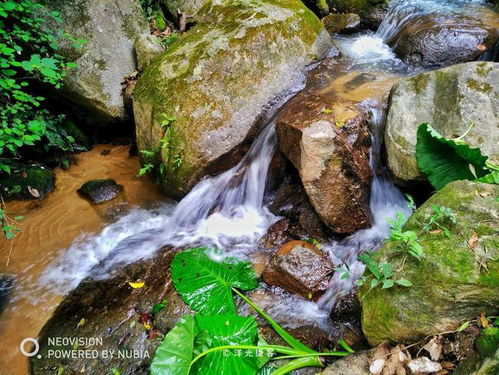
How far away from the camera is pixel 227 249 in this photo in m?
3.99

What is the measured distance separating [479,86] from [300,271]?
2.63 meters

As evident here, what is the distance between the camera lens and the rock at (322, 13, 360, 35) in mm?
7383

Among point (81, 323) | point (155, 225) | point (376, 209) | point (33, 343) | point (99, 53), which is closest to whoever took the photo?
point (33, 343)

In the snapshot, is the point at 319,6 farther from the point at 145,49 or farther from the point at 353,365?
the point at 353,365

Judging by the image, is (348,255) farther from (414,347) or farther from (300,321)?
(414,347)

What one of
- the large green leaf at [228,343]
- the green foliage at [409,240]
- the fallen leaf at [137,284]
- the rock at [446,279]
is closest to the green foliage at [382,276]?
the rock at [446,279]

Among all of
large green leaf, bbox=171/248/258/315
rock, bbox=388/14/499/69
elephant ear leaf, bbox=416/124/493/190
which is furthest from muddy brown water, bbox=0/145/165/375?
rock, bbox=388/14/499/69

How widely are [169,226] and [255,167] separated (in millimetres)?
1460

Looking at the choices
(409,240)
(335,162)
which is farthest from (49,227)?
(409,240)

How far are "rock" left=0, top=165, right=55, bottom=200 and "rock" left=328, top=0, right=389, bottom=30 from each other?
24.7ft

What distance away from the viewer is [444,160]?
3090 mm

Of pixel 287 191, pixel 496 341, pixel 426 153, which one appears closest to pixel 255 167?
pixel 287 191

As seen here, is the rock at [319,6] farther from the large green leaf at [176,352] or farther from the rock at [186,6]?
the large green leaf at [176,352]

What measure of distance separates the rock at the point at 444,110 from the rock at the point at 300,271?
1335 millimetres
